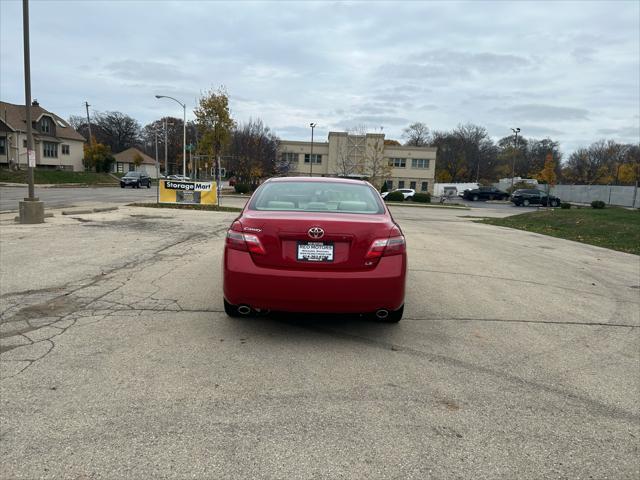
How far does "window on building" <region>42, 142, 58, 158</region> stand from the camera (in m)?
57.0

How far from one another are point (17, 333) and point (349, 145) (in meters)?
71.0

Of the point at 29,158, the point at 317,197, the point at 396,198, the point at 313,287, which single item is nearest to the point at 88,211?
the point at 29,158

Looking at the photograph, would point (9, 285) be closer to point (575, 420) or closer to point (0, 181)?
point (575, 420)

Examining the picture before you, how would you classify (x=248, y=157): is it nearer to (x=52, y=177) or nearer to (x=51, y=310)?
(x=52, y=177)

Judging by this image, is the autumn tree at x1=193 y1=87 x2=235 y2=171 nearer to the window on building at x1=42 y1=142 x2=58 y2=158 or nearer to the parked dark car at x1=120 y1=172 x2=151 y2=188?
the parked dark car at x1=120 y1=172 x2=151 y2=188

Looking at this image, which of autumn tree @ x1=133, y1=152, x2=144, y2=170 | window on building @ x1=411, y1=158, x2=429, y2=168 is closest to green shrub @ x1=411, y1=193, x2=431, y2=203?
window on building @ x1=411, y1=158, x2=429, y2=168

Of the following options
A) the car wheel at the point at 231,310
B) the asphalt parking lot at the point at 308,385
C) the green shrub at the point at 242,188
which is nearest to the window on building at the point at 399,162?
the green shrub at the point at 242,188

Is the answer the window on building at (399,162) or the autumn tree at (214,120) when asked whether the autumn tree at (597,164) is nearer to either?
the window on building at (399,162)

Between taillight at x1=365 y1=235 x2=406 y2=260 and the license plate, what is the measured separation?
1.14ft

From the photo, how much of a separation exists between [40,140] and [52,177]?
11638 mm

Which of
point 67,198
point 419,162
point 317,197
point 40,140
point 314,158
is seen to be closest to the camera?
point 317,197

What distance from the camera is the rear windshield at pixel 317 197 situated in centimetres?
490

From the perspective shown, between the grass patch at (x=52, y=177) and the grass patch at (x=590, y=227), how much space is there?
41.4 m

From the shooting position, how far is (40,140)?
2175 inches
